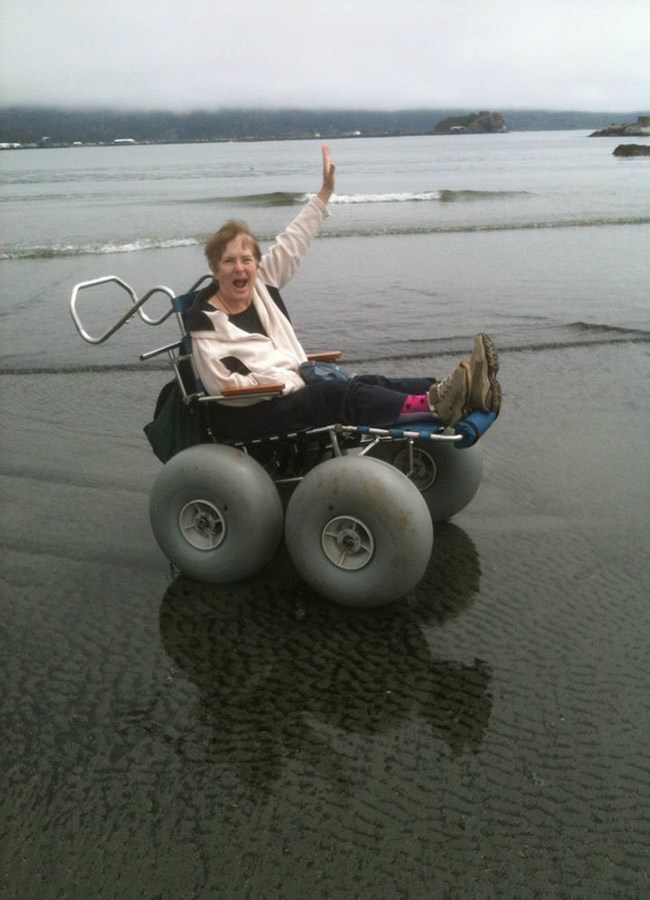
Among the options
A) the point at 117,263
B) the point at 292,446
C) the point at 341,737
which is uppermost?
the point at 292,446

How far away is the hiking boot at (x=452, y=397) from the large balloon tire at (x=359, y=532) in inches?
16.7

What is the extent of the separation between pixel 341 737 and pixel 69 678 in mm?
1253

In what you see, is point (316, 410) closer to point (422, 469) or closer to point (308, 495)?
point (308, 495)

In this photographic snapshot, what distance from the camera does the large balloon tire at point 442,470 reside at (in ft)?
14.7

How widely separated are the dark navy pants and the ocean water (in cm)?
433

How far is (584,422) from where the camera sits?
6.54m

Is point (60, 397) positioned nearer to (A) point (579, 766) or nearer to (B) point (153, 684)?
(B) point (153, 684)

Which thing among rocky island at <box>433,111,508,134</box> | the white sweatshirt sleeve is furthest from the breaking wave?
rocky island at <box>433,111,508,134</box>

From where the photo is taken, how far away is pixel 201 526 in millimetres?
4168

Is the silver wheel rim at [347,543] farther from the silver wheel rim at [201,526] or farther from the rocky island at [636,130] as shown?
the rocky island at [636,130]

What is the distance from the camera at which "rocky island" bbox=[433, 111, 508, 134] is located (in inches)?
6314

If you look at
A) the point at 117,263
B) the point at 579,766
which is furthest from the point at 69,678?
the point at 117,263

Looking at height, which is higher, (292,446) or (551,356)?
(292,446)

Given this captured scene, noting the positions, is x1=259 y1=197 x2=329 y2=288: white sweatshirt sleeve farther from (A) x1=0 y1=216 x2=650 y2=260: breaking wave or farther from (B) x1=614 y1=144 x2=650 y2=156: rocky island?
(B) x1=614 y1=144 x2=650 y2=156: rocky island
